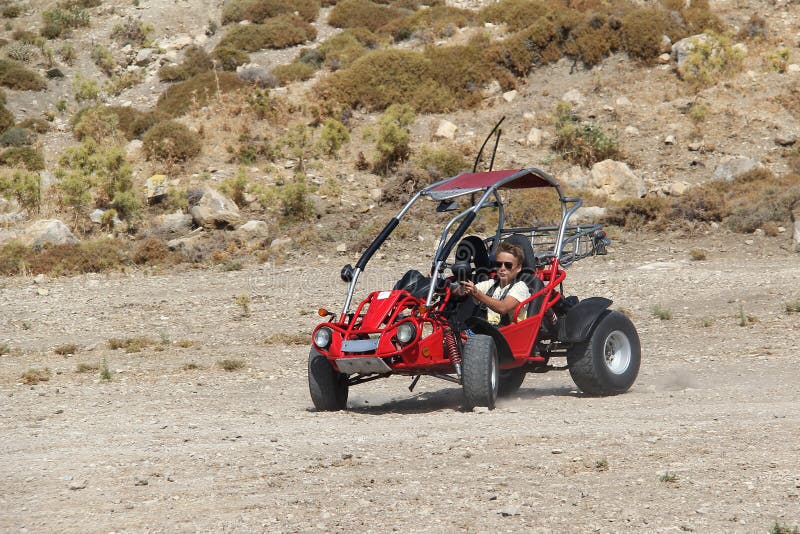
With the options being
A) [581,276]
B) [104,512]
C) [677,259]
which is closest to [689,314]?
[581,276]

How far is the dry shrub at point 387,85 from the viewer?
1236 inches

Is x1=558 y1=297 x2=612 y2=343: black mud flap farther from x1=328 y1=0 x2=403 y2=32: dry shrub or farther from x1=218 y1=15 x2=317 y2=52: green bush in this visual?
x1=328 y1=0 x2=403 y2=32: dry shrub

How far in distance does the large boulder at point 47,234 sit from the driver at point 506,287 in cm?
1612

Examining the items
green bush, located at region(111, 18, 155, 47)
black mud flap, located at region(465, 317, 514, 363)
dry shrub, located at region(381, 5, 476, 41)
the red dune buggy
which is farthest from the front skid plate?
green bush, located at region(111, 18, 155, 47)

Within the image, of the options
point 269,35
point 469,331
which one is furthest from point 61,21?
point 469,331

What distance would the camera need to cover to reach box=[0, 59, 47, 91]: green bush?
3950cm

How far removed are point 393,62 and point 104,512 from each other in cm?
2823

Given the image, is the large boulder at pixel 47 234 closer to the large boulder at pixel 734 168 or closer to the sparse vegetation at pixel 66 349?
the sparse vegetation at pixel 66 349

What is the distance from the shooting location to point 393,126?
87.8 ft

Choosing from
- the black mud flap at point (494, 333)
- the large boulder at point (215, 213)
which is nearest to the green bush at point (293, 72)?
the large boulder at point (215, 213)

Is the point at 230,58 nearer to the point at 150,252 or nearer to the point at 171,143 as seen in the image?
the point at 171,143

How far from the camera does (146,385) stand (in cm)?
1207

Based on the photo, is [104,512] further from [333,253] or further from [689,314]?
[333,253]

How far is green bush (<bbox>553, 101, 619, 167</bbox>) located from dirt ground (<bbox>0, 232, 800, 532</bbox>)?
1083 cm
